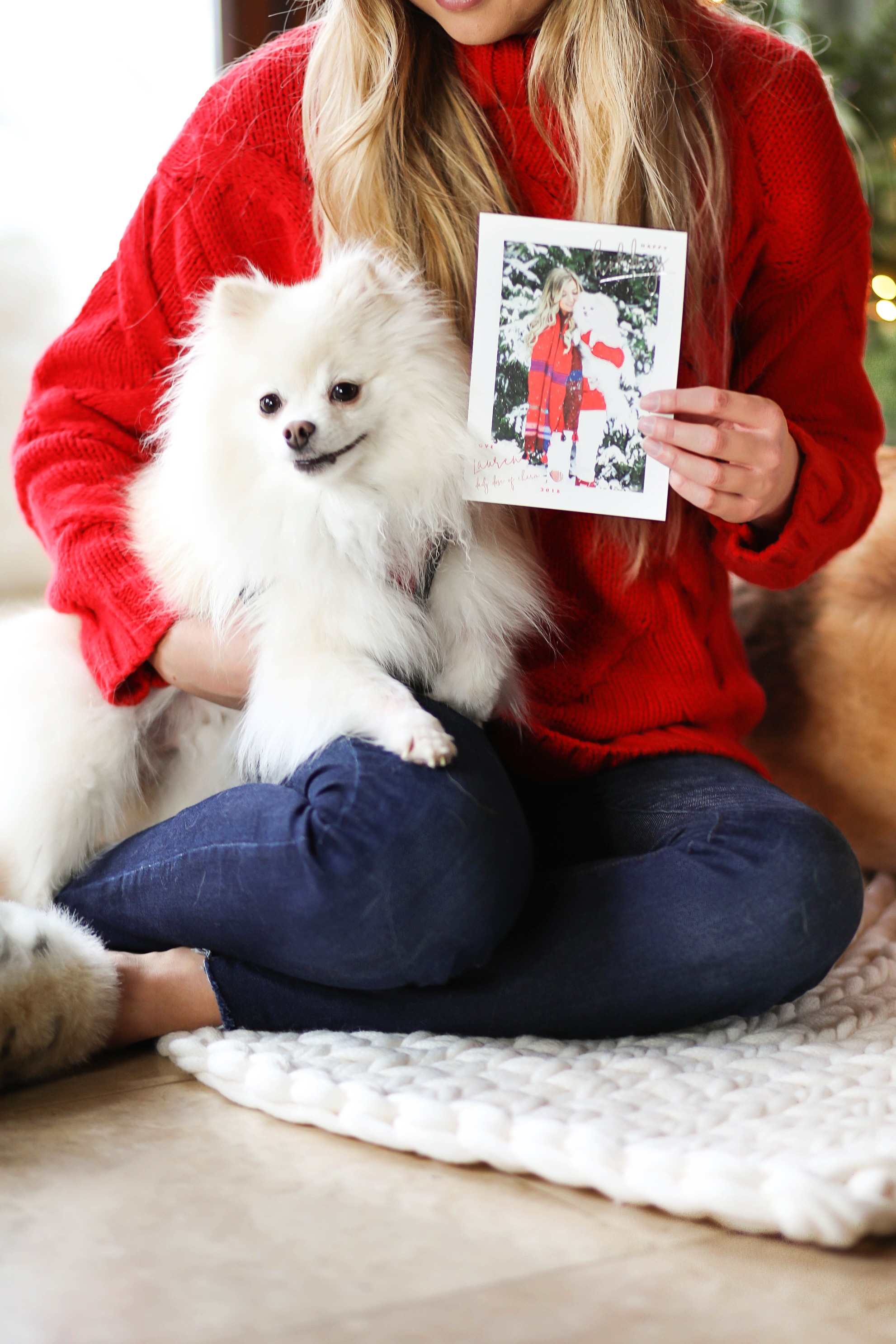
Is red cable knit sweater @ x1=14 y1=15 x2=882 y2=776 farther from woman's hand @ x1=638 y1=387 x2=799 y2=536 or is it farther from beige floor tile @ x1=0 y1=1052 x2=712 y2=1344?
beige floor tile @ x1=0 y1=1052 x2=712 y2=1344

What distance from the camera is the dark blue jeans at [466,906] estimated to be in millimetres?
1208

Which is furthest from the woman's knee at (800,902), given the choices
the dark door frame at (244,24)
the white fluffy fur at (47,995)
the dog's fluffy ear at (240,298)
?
the dark door frame at (244,24)

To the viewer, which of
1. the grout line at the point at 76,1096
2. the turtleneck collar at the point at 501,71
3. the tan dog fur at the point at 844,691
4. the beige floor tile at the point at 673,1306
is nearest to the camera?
the beige floor tile at the point at 673,1306

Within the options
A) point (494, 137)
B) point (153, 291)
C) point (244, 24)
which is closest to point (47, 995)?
point (153, 291)

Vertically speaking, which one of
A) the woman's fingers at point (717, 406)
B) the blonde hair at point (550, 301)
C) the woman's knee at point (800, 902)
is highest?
the blonde hair at point (550, 301)

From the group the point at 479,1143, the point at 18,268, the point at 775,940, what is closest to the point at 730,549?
the point at 775,940

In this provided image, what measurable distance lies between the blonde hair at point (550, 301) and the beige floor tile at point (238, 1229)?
0.87 meters

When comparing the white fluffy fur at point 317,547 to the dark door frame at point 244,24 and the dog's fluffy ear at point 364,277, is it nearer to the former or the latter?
the dog's fluffy ear at point 364,277

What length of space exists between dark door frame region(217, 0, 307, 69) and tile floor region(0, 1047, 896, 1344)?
2341mm

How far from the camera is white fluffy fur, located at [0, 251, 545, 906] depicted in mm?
1289

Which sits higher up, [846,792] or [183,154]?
[183,154]

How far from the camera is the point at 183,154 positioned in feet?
5.09

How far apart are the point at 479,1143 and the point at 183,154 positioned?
1285 mm

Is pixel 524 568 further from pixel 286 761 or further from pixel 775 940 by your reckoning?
pixel 775 940
